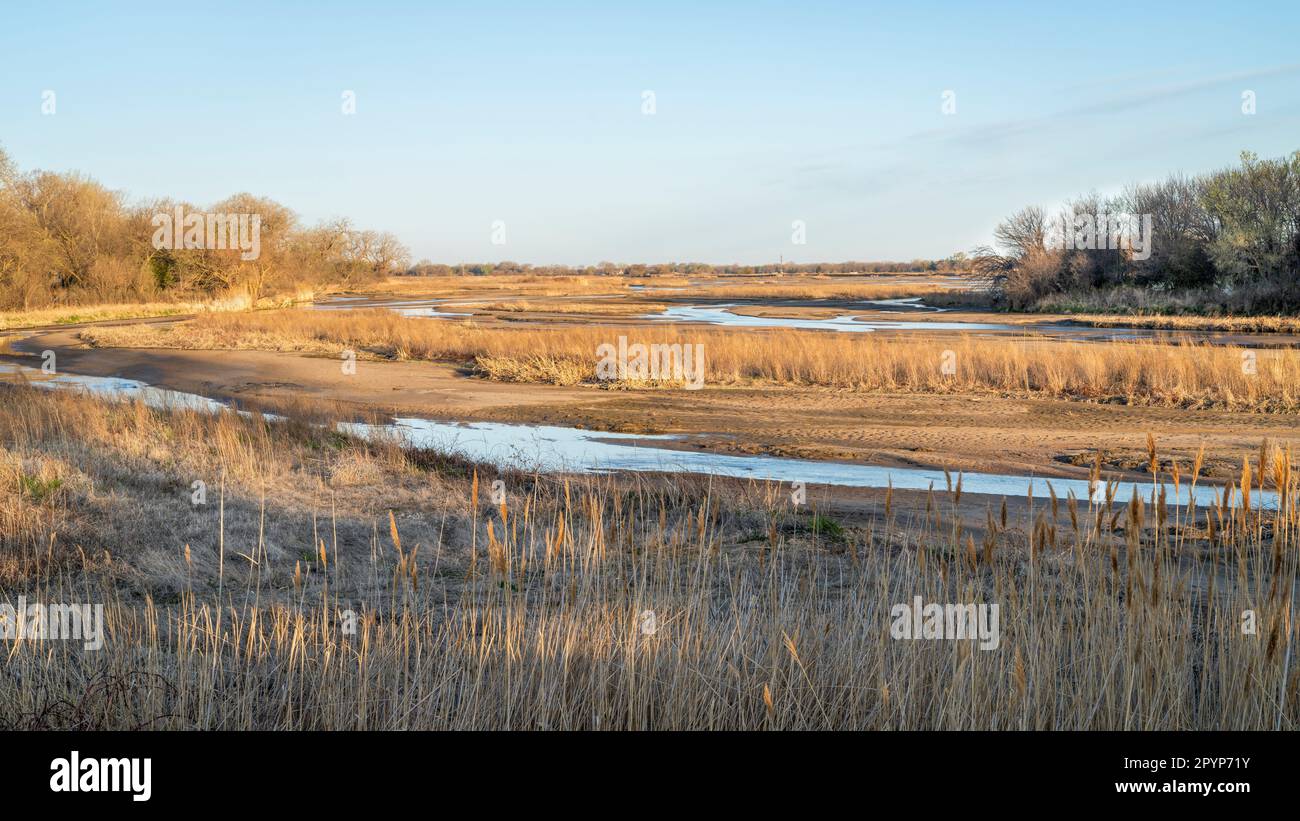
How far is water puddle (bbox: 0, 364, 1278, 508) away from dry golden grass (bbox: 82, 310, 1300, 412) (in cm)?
720

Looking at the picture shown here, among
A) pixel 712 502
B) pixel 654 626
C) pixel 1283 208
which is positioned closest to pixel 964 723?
pixel 654 626

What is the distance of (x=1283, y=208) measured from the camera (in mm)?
43438

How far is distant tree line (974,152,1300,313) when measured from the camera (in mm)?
42906

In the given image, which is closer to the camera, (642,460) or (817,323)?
(642,460)

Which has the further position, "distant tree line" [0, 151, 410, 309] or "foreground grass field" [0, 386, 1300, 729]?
"distant tree line" [0, 151, 410, 309]

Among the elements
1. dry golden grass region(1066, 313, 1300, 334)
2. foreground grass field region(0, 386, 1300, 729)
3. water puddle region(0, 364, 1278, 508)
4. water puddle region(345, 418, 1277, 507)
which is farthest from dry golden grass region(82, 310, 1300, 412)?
foreground grass field region(0, 386, 1300, 729)

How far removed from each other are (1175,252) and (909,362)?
109 ft

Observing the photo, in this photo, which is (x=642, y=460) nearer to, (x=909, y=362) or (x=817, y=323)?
(x=909, y=362)

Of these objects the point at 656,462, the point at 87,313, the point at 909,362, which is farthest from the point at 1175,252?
the point at 87,313

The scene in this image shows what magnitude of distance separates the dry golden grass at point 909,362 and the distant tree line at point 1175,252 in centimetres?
2014

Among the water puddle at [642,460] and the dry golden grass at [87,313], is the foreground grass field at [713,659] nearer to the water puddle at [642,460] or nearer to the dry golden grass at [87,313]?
the water puddle at [642,460]

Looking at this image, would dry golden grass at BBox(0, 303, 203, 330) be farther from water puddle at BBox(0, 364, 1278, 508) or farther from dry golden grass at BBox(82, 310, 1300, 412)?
water puddle at BBox(0, 364, 1278, 508)

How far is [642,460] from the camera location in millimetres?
13867
